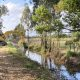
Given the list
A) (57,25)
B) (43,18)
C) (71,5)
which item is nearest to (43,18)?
(43,18)

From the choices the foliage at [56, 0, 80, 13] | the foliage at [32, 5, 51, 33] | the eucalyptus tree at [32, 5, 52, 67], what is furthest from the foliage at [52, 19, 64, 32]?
the foliage at [56, 0, 80, 13]

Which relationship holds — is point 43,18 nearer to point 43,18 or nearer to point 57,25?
point 43,18

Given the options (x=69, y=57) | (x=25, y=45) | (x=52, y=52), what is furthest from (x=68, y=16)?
(x=25, y=45)

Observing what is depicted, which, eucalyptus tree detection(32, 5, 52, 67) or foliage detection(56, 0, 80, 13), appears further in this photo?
eucalyptus tree detection(32, 5, 52, 67)

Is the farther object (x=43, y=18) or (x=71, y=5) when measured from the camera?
(x=43, y=18)

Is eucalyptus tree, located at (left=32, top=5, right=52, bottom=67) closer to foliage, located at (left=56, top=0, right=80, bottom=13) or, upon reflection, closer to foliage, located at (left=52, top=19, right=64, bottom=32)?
foliage, located at (left=52, top=19, right=64, bottom=32)

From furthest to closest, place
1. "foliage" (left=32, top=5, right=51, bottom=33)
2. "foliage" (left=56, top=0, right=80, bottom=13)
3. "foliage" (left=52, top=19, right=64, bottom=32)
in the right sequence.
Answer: "foliage" (left=32, top=5, right=51, bottom=33) → "foliage" (left=52, top=19, right=64, bottom=32) → "foliage" (left=56, top=0, right=80, bottom=13)

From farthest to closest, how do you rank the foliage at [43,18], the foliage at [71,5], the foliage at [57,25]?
the foliage at [43,18], the foliage at [57,25], the foliage at [71,5]

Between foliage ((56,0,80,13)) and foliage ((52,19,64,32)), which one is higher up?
foliage ((56,0,80,13))

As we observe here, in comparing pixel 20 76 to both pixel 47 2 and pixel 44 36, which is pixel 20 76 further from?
pixel 44 36

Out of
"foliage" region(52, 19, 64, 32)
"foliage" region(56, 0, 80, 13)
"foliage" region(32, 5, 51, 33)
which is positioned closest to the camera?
"foliage" region(56, 0, 80, 13)

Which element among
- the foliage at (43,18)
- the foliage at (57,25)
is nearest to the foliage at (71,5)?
the foliage at (57,25)

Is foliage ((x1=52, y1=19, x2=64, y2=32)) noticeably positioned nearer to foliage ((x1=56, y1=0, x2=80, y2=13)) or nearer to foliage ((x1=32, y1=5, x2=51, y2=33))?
foliage ((x1=32, y1=5, x2=51, y2=33))

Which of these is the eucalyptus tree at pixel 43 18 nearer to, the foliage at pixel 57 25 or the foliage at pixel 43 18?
the foliage at pixel 43 18
